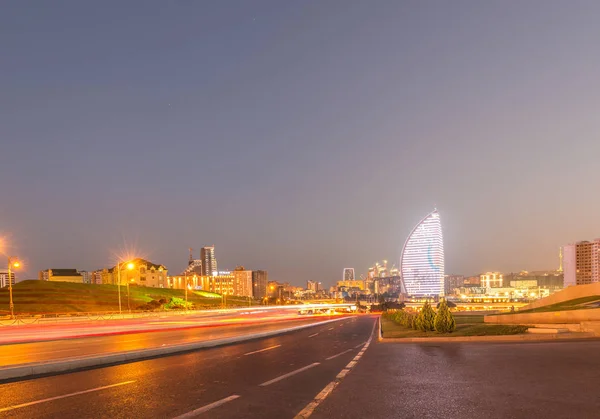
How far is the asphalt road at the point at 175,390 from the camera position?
7.85 meters

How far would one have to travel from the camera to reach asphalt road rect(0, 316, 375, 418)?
7.85 metres

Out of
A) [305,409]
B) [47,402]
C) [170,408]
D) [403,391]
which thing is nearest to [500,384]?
[403,391]

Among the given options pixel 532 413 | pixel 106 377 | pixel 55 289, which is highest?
pixel 532 413

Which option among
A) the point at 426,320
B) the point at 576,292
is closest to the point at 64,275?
the point at 576,292

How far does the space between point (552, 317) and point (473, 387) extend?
26.2 meters

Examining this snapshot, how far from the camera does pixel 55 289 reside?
336 feet

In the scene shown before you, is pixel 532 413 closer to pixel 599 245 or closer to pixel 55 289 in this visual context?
pixel 55 289

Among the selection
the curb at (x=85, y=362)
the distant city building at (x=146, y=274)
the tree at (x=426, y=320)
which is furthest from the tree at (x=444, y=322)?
the distant city building at (x=146, y=274)

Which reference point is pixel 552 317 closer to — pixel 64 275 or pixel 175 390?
pixel 175 390

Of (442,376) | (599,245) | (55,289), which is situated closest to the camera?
(442,376)

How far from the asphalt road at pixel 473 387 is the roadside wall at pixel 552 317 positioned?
46.6 feet

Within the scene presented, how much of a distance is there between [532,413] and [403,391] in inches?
107

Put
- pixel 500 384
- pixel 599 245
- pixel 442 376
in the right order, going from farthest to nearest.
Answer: pixel 599 245
pixel 442 376
pixel 500 384

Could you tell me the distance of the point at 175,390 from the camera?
383 inches
